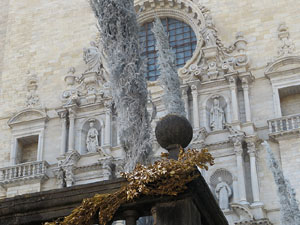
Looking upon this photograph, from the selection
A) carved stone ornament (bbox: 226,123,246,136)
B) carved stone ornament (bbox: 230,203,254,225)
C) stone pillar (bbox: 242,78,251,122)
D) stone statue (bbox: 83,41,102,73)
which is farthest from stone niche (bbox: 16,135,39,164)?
carved stone ornament (bbox: 230,203,254,225)

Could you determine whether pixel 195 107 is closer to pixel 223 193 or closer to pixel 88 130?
pixel 223 193

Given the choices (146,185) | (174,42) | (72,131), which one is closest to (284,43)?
(174,42)

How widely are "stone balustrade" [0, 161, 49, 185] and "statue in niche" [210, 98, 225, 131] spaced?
5.39m

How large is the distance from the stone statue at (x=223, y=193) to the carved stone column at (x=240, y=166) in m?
0.40

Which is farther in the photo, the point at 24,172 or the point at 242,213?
the point at 24,172

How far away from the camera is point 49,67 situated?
21.8 metres

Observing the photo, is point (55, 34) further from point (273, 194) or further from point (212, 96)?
point (273, 194)

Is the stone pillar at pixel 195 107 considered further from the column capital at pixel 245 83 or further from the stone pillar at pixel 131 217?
the stone pillar at pixel 131 217

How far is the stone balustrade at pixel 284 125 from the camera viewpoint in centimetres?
1712

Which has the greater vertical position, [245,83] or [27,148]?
[245,83]

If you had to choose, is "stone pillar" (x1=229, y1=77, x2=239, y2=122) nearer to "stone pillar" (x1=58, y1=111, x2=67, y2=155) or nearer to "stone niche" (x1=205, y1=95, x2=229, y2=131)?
"stone niche" (x1=205, y1=95, x2=229, y2=131)

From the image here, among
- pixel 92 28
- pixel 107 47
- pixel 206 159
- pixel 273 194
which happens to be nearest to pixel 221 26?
pixel 92 28

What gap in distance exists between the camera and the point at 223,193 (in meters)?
16.8

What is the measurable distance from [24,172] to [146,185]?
50.2 feet
